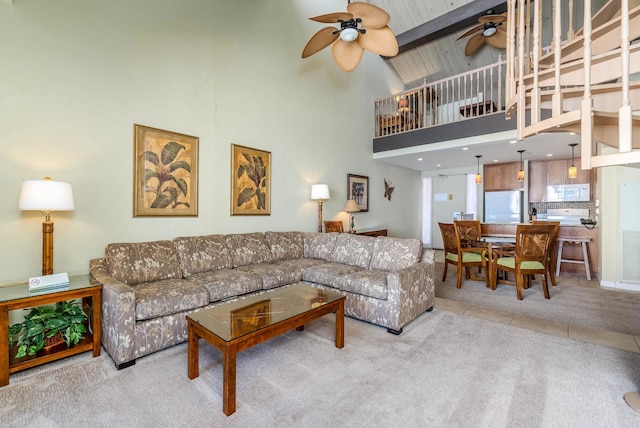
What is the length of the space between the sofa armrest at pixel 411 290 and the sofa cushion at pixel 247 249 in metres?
1.67

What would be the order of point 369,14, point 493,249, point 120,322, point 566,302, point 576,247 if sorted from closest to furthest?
point 120,322
point 369,14
point 566,302
point 493,249
point 576,247

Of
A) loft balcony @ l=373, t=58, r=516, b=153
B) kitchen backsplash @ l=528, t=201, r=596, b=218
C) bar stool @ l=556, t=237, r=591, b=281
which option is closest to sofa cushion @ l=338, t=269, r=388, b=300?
loft balcony @ l=373, t=58, r=516, b=153

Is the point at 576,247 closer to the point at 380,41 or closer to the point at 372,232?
the point at 372,232

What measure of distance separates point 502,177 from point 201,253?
271 inches

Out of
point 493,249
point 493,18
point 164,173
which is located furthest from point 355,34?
point 493,249

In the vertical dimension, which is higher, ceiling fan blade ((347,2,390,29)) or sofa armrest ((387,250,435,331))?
ceiling fan blade ((347,2,390,29))

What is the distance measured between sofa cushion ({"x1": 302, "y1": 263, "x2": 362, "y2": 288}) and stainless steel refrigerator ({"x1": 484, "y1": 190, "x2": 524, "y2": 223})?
5.20 meters

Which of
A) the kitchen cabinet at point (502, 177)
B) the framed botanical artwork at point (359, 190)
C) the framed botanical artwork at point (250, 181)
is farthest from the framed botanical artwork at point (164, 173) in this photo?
the kitchen cabinet at point (502, 177)

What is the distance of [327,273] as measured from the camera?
317 cm

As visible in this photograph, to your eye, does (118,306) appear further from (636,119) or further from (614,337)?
(614,337)

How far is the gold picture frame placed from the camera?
5.74 ft

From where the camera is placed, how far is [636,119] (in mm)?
1592

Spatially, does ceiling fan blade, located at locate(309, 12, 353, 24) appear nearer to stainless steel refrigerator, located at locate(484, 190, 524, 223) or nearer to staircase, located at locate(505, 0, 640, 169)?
staircase, located at locate(505, 0, 640, 169)

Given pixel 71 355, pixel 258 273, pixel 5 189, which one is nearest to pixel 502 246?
pixel 258 273
